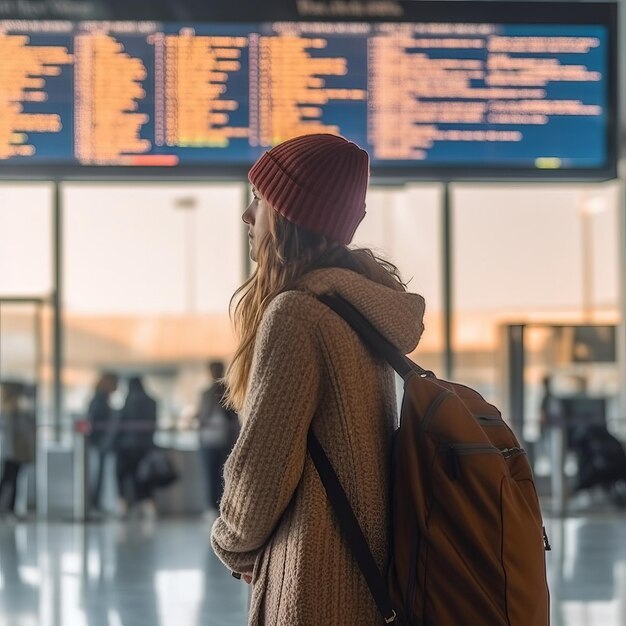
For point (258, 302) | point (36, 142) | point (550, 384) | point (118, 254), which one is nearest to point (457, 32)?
point (36, 142)

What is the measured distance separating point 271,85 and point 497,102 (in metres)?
1.12

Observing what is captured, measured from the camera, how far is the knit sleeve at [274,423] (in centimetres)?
144

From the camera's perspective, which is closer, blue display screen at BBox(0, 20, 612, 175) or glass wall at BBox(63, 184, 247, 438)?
blue display screen at BBox(0, 20, 612, 175)

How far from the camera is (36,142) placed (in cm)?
499

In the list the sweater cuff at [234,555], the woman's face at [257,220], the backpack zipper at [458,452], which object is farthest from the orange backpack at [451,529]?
the woman's face at [257,220]

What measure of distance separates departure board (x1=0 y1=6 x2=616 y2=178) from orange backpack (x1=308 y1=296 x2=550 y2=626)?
379 centimetres

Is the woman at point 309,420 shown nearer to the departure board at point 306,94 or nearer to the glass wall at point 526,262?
the departure board at point 306,94

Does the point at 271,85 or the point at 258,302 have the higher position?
the point at 271,85

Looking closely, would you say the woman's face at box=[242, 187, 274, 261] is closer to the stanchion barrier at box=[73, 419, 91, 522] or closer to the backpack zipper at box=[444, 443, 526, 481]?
the backpack zipper at box=[444, 443, 526, 481]

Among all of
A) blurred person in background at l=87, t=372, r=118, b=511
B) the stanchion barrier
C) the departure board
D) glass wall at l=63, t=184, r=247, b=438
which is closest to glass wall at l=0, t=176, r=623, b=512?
glass wall at l=63, t=184, r=247, b=438

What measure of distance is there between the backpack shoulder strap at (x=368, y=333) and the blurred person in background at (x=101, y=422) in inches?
325

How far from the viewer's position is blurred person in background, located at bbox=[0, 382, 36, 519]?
908 cm

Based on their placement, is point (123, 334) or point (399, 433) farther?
point (123, 334)

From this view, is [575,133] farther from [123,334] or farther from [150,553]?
[123,334]
